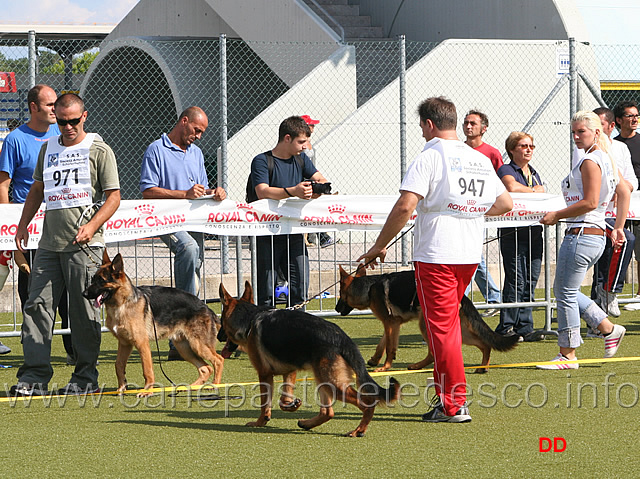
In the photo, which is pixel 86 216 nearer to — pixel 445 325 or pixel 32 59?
pixel 445 325

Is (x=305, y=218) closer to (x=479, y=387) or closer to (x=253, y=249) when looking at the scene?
(x=253, y=249)

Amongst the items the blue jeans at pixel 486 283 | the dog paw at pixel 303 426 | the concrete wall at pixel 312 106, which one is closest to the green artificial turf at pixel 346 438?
the dog paw at pixel 303 426

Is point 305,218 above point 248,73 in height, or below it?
below

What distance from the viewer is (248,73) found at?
21.6 metres

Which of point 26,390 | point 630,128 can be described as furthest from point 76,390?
point 630,128

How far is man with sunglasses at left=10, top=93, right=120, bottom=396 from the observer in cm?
621

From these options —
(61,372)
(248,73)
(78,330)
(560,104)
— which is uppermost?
(248,73)

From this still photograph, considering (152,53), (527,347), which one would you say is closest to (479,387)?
(527,347)

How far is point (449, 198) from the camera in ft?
17.6

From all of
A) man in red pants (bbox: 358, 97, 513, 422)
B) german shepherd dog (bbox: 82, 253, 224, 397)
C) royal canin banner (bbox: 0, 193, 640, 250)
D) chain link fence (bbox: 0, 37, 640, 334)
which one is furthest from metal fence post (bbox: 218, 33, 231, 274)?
man in red pants (bbox: 358, 97, 513, 422)

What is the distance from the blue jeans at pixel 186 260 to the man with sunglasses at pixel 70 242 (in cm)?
152

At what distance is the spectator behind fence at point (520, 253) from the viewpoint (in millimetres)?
8672

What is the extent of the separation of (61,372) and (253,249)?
2.37m

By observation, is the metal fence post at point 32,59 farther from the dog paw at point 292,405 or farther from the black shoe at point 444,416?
the black shoe at point 444,416
